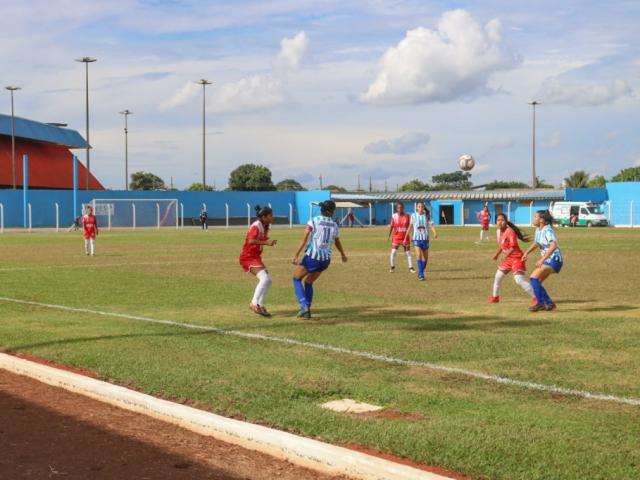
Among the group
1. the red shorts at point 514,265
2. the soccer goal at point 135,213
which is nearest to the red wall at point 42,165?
the soccer goal at point 135,213

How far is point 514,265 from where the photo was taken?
15078 millimetres

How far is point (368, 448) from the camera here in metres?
6.21

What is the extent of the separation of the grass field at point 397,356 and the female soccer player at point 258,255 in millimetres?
413

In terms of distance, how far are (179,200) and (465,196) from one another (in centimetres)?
2739

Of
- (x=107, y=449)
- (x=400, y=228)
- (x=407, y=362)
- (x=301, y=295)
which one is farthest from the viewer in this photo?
(x=400, y=228)

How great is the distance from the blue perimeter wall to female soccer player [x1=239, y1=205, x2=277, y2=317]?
60709mm

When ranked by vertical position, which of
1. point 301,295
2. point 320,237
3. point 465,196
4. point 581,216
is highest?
point 465,196

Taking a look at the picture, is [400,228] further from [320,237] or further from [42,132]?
[42,132]

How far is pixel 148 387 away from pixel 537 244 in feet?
25.6

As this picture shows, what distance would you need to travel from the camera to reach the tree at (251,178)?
130750 mm

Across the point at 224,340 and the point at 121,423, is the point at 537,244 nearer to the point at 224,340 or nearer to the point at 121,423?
the point at 224,340

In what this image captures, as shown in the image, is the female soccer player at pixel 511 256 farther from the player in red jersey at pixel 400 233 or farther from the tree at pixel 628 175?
the tree at pixel 628 175

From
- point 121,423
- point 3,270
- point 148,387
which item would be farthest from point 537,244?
point 3,270

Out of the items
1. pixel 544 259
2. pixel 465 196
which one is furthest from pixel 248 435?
pixel 465 196
